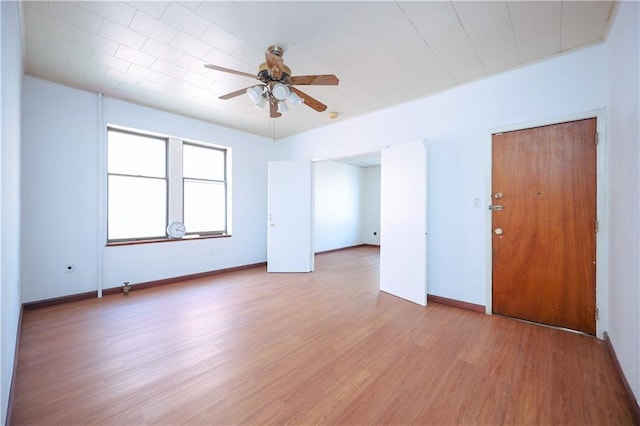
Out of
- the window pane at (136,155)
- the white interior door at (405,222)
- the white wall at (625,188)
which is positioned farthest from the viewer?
the window pane at (136,155)

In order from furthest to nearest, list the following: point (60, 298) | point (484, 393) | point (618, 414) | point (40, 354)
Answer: point (60, 298) < point (40, 354) < point (484, 393) < point (618, 414)

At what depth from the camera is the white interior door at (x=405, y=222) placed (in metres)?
3.34

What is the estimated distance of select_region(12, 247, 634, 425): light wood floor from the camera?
1.58m

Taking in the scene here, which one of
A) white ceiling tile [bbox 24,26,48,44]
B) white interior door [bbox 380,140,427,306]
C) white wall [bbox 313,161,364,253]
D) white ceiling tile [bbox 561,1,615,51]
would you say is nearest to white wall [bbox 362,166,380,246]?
white wall [bbox 313,161,364,253]

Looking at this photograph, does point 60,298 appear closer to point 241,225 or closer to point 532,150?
point 241,225

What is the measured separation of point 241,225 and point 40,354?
3.28 m

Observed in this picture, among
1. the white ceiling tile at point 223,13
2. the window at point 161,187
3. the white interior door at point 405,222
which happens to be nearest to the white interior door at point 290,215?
the window at point 161,187

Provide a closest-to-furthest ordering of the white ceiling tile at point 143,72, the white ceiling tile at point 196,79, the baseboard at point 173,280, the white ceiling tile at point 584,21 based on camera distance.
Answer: the white ceiling tile at point 584,21, the white ceiling tile at point 143,72, the white ceiling tile at point 196,79, the baseboard at point 173,280

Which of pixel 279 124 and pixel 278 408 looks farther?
pixel 279 124

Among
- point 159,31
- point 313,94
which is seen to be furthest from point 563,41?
point 159,31

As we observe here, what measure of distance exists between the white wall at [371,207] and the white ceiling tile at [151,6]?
7.01 meters

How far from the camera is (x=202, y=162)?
4.89 meters

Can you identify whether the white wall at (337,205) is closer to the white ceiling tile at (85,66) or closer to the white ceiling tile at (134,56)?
the white ceiling tile at (134,56)

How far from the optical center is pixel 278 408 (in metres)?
1.61
